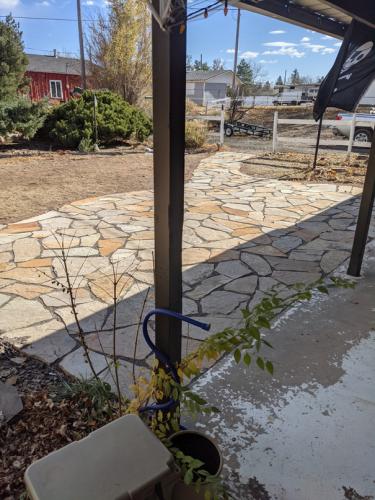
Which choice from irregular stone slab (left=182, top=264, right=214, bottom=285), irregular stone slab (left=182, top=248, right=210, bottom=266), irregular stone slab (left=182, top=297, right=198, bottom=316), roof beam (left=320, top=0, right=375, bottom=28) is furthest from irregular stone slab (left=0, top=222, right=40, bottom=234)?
roof beam (left=320, top=0, right=375, bottom=28)

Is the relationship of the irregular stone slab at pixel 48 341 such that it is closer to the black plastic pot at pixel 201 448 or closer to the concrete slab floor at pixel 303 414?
the concrete slab floor at pixel 303 414

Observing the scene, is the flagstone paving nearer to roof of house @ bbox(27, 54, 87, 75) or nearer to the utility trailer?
the utility trailer

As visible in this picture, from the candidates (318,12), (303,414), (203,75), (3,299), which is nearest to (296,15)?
(318,12)

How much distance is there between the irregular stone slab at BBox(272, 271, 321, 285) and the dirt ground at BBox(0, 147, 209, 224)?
11.0 ft

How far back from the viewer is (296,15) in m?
3.25

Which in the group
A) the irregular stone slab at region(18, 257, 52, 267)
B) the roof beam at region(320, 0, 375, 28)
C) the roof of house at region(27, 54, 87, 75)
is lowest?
the irregular stone slab at region(18, 257, 52, 267)

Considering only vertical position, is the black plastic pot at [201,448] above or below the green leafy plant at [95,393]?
above

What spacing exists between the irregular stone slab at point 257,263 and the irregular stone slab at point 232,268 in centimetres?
8

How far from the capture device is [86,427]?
177 cm

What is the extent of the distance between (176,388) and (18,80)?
17808 millimetres

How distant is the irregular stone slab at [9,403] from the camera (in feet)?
5.96

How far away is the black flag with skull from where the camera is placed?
133 inches

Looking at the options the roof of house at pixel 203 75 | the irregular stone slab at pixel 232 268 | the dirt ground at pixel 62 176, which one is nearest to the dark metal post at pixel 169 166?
the irregular stone slab at pixel 232 268

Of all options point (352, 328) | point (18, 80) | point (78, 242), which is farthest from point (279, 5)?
point (18, 80)
